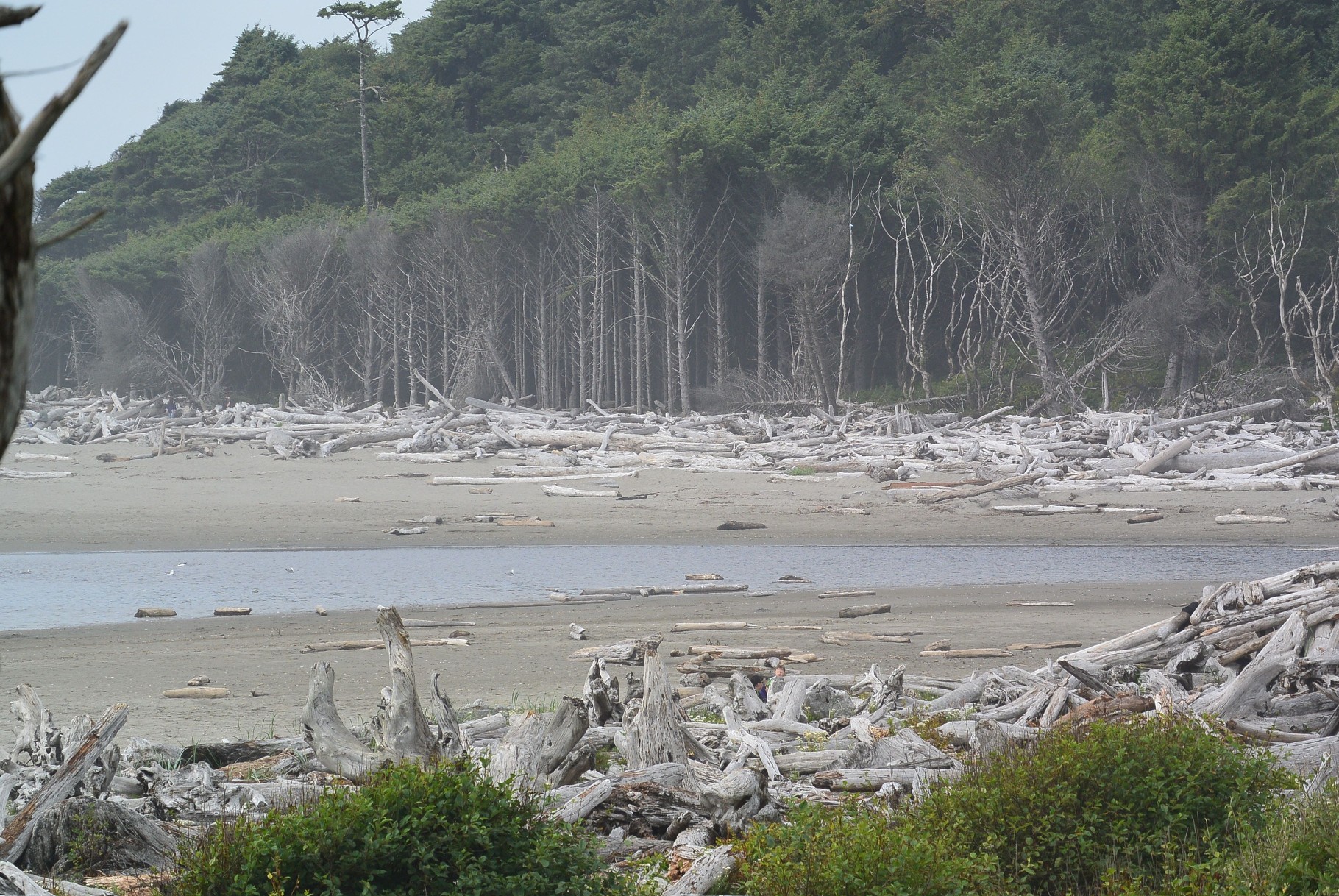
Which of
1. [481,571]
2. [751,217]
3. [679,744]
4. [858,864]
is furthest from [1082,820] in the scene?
[751,217]

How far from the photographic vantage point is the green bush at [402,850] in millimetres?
3869

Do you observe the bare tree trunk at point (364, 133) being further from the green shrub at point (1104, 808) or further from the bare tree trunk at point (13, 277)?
the bare tree trunk at point (13, 277)

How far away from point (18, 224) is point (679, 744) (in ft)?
16.1

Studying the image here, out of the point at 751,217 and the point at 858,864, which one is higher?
the point at 751,217

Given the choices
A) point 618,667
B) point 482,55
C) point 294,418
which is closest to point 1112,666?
point 618,667

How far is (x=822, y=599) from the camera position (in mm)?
14312

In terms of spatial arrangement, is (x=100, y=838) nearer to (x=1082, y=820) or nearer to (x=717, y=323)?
(x=1082, y=820)

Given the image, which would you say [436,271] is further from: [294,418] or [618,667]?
[618,667]

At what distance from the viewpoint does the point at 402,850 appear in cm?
402

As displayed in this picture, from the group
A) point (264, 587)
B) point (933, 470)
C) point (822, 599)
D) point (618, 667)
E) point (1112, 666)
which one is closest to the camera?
point (1112, 666)

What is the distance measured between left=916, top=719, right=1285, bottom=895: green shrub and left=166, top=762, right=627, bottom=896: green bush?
158 cm

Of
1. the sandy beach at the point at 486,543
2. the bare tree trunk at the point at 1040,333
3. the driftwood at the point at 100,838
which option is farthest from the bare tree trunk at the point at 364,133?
the driftwood at the point at 100,838

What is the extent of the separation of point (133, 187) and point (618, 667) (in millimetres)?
68732

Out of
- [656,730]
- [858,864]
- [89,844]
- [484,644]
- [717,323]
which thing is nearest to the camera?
[858,864]
